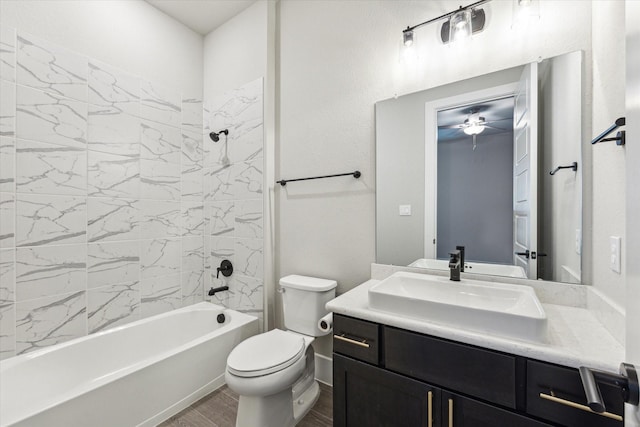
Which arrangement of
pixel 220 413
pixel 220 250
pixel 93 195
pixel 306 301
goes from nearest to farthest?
pixel 220 413, pixel 306 301, pixel 93 195, pixel 220 250

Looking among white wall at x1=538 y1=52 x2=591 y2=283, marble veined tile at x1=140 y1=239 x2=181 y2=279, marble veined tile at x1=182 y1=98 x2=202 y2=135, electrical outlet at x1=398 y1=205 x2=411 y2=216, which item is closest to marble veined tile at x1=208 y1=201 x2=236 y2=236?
marble veined tile at x1=140 y1=239 x2=181 y2=279

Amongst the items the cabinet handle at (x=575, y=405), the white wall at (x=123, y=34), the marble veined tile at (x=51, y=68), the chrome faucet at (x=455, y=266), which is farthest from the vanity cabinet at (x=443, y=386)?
the white wall at (x=123, y=34)

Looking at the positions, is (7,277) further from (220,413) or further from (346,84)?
(346,84)

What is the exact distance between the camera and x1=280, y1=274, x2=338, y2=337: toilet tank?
1.88m

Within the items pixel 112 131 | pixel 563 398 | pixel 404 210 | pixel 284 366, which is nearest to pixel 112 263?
pixel 112 131

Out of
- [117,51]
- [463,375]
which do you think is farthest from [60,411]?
[117,51]

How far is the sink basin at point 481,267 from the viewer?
1.41m

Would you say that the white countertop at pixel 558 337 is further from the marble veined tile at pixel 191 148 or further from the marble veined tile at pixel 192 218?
the marble veined tile at pixel 191 148

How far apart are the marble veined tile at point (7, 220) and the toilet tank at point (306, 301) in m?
1.66

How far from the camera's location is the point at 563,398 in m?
0.83

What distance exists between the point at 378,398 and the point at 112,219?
7.21ft

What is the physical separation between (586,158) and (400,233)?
912 millimetres

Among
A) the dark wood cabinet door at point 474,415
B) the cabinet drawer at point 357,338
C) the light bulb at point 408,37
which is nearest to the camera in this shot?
the dark wood cabinet door at point 474,415

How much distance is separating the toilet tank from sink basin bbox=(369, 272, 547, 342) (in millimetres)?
567
